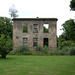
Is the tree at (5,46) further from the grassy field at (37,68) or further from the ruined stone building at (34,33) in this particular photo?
the ruined stone building at (34,33)

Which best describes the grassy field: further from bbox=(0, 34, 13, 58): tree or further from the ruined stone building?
the ruined stone building

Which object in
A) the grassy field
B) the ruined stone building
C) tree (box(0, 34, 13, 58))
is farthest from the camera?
the ruined stone building

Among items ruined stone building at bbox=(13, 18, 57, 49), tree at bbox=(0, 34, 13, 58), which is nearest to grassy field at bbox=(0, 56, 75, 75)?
tree at bbox=(0, 34, 13, 58)

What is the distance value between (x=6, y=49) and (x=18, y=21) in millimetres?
12882

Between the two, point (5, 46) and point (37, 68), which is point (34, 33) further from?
point (37, 68)

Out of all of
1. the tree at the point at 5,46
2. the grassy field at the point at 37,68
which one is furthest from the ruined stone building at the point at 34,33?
the grassy field at the point at 37,68

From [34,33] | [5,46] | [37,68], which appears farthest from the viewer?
[34,33]

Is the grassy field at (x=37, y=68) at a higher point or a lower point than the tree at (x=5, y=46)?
lower

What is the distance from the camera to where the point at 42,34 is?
27078mm

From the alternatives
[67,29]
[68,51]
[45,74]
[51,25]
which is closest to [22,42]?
[51,25]

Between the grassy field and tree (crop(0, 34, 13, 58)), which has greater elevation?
tree (crop(0, 34, 13, 58))

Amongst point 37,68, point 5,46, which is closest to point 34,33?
point 5,46

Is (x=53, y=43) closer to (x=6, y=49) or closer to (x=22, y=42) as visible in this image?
(x=22, y=42)

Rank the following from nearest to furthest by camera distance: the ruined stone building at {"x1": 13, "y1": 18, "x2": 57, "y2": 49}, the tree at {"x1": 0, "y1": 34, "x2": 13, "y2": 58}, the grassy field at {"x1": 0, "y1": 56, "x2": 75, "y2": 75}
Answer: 1. the grassy field at {"x1": 0, "y1": 56, "x2": 75, "y2": 75}
2. the tree at {"x1": 0, "y1": 34, "x2": 13, "y2": 58}
3. the ruined stone building at {"x1": 13, "y1": 18, "x2": 57, "y2": 49}
